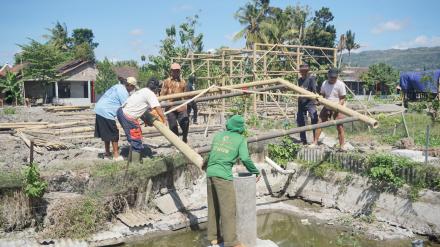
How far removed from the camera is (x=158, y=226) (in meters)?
6.05

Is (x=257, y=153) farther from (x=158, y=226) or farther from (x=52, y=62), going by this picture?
(x=52, y=62)

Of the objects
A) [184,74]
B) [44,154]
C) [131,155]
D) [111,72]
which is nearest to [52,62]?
[111,72]

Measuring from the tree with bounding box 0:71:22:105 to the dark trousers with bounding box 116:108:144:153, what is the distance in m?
23.2

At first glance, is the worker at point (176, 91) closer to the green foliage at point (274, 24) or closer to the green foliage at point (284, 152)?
the green foliage at point (284, 152)

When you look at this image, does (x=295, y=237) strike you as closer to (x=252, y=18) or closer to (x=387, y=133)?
(x=387, y=133)

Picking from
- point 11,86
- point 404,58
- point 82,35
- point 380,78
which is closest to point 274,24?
point 380,78

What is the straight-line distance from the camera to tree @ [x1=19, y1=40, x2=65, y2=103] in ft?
84.6

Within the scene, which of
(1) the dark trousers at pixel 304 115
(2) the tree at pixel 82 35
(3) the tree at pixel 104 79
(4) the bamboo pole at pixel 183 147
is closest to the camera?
(4) the bamboo pole at pixel 183 147

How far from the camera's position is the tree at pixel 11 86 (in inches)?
1024

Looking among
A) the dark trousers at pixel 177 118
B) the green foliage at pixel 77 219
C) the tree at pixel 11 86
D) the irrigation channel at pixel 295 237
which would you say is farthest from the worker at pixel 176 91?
the tree at pixel 11 86

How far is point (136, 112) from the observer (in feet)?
20.1

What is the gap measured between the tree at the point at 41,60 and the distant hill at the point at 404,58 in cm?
11174

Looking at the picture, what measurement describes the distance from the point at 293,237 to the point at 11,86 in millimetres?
25160

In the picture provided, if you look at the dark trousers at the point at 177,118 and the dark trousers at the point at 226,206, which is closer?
the dark trousers at the point at 226,206
